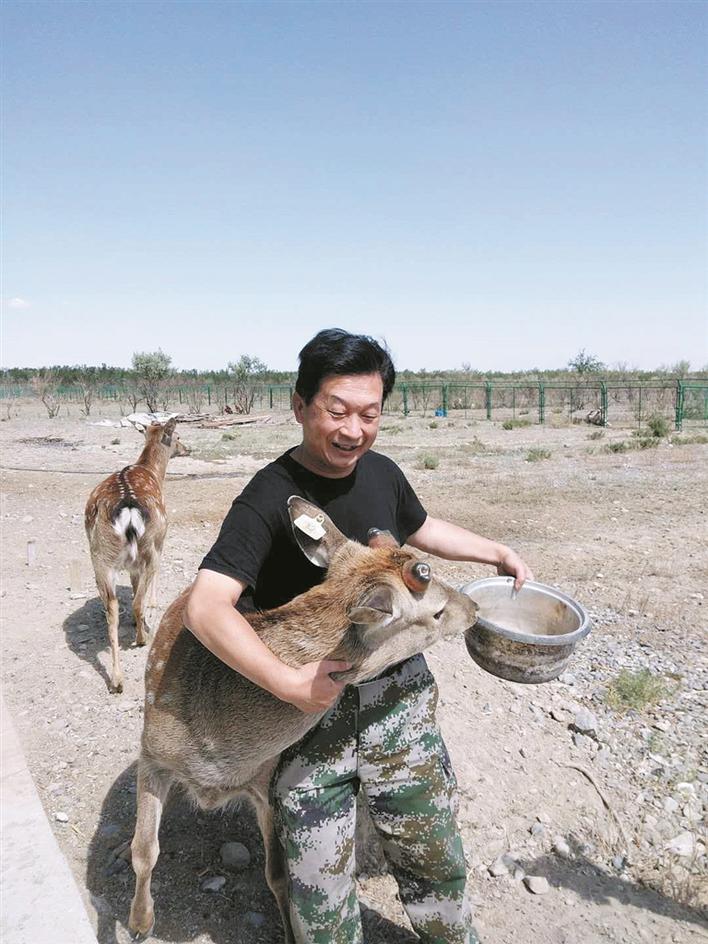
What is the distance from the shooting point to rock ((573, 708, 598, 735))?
13.9 feet

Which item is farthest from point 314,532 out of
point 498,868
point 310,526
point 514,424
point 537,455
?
point 514,424

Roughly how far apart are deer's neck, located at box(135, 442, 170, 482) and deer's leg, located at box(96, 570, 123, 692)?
5.92 feet

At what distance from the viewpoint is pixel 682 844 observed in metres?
3.37

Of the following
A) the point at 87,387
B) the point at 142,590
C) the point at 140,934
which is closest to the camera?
the point at 140,934

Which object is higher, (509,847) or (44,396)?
(44,396)

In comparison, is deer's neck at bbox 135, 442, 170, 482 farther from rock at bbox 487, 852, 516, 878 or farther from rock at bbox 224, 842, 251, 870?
rock at bbox 487, 852, 516, 878

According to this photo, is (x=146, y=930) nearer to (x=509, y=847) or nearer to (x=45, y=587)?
(x=509, y=847)

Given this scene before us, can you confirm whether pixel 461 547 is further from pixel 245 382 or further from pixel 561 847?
pixel 245 382

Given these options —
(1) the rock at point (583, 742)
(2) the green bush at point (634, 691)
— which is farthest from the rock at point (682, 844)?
(2) the green bush at point (634, 691)

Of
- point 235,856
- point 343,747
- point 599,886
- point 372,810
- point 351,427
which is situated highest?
point 351,427

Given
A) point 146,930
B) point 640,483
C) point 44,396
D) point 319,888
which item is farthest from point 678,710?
point 44,396

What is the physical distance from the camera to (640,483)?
12828mm

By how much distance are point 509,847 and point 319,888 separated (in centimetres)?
147

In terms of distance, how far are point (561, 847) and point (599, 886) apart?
9.8 inches
